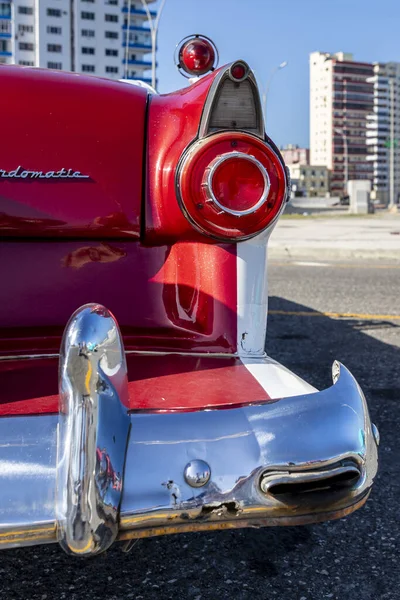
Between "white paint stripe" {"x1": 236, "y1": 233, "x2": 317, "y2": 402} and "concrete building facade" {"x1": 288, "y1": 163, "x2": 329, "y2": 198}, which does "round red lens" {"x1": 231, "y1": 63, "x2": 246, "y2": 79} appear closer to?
"white paint stripe" {"x1": 236, "y1": 233, "x2": 317, "y2": 402}

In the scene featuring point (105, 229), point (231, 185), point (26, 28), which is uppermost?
point (26, 28)

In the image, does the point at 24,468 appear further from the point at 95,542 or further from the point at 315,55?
the point at 315,55

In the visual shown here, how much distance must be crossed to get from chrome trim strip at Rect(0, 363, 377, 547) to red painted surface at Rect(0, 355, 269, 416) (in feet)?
0.34

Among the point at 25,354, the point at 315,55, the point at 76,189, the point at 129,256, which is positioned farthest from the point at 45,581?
the point at 315,55

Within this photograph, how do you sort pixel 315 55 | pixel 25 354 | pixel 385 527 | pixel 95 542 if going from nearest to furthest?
pixel 95 542 → pixel 25 354 → pixel 385 527 → pixel 315 55

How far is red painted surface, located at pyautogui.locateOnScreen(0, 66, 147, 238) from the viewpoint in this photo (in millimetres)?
1931

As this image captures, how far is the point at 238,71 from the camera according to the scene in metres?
1.80

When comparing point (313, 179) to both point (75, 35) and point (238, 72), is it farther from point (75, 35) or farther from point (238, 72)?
point (238, 72)

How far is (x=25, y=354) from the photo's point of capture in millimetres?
1921

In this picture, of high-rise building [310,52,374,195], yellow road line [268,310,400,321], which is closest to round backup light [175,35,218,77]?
yellow road line [268,310,400,321]

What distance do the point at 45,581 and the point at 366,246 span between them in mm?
10350

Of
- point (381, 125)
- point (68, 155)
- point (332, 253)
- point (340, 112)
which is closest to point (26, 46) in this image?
point (340, 112)

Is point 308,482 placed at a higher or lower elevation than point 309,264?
lower

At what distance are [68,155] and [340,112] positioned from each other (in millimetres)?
166108
